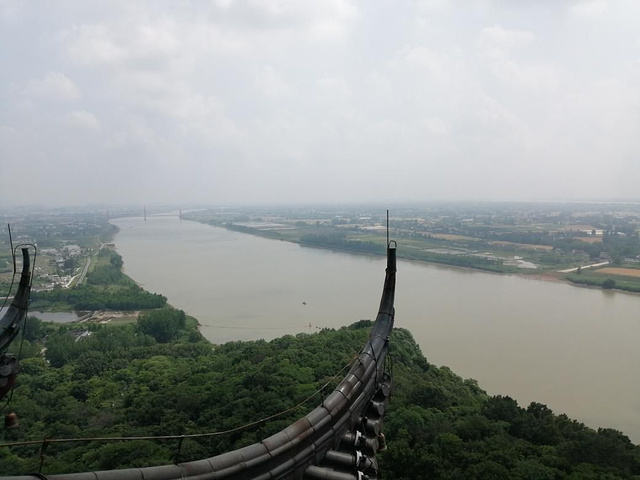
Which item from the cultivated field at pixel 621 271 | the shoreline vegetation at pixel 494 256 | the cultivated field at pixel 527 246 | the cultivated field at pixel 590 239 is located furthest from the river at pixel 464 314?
the cultivated field at pixel 590 239

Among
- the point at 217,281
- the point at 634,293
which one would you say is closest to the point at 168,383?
the point at 217,281

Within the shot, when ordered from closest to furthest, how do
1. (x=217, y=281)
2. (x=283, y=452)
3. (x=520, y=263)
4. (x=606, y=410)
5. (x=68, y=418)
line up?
(x=283, y=452) < (x=68, y=418) < (x=606, y=410) < (x=217, y=281) < (x=520, y=263)

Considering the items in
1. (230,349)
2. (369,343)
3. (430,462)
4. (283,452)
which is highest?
(369,343)

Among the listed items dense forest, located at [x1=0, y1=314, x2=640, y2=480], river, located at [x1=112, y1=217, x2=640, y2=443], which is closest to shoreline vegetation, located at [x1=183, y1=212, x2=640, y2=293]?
river, located at [x1=112, y1=217, x2=640, y2=443]

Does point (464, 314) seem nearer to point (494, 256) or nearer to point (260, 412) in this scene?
point (260, 412)

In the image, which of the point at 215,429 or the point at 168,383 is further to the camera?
the point at 168,383

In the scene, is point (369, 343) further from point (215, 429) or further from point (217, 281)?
point (217, 281)

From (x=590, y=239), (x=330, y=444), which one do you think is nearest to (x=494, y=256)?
(x=590, y=239)

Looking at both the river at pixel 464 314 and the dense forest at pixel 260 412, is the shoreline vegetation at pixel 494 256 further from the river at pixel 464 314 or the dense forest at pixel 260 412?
the dense forest at pixel 260 412
